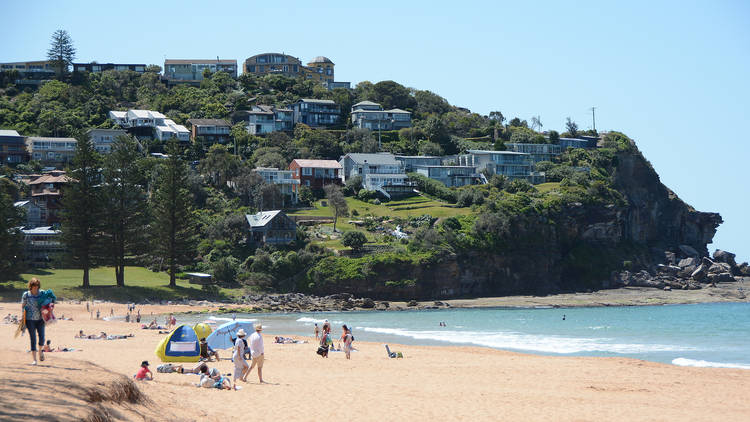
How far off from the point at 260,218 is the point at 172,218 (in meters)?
11.2

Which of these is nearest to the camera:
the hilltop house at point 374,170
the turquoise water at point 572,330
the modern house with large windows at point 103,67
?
the turquoise water at point 572,330

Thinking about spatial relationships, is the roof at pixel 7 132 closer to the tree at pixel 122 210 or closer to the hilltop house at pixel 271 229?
the tree at pixel 122 210

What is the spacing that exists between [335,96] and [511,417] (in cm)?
10084

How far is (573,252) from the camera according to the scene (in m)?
78.3

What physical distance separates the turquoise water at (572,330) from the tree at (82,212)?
1341 centimetres

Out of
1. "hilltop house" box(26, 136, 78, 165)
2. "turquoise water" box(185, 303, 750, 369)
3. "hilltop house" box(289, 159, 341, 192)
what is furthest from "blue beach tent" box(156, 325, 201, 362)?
"hilltop house" box(26, 136, 78, 165)

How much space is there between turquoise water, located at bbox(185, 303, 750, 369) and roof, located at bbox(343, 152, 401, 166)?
30544 mm

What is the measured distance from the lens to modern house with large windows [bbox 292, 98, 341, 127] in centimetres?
10394

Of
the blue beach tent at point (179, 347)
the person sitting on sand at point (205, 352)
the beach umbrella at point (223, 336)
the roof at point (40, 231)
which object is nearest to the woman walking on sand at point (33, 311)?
the blue beach tent at point (179, 347)

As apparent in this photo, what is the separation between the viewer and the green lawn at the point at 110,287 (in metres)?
49.6

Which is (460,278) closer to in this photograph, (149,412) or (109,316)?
(109,316)

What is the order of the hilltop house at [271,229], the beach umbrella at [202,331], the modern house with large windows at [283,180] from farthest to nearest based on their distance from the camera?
the modern house with large windows at [283,180] → the hilltop house at [271,229] → the beach umbrella at [202,331]

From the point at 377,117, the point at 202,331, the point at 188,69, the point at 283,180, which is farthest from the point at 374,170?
the point at 202,331

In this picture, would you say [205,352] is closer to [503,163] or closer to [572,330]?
[572,330]
